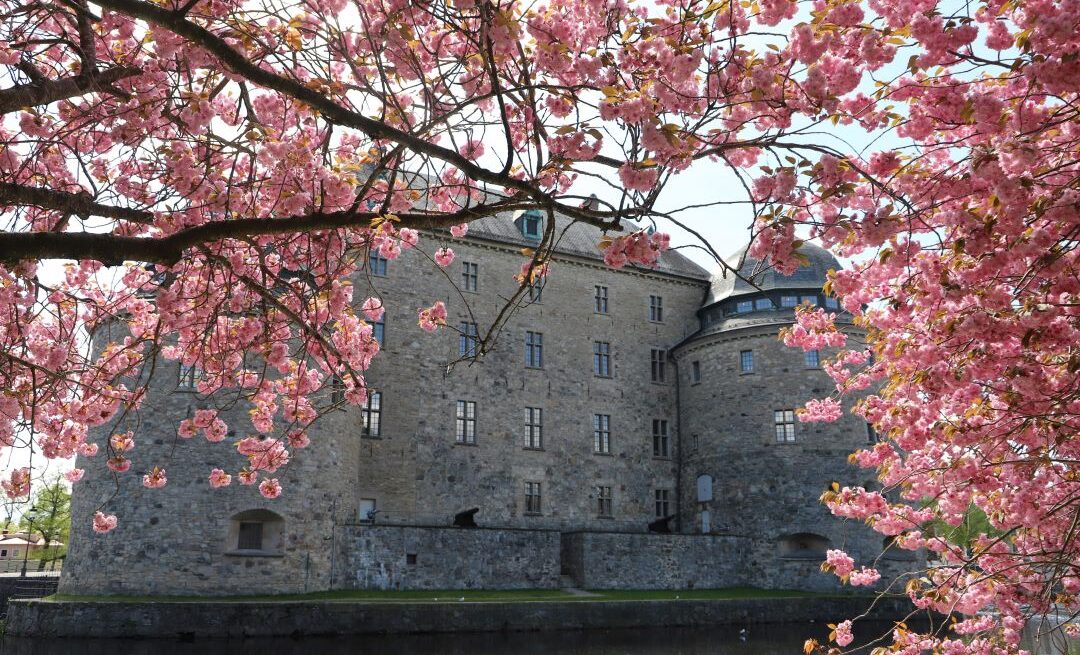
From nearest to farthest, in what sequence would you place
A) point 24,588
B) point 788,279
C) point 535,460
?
point 24,588 < point 535,460 < point 788,279

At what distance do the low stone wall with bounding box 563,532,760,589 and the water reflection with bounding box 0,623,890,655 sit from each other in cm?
511

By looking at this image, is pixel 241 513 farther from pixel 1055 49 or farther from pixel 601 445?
pixel 1055 49

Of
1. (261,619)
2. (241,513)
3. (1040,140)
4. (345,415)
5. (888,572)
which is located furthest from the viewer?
(888,572)

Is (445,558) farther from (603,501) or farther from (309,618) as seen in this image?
(603,501)

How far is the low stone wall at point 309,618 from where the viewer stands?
53.7ft

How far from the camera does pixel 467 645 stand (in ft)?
52.6

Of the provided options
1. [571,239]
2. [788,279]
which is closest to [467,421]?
[571,239]

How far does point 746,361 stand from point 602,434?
532cm

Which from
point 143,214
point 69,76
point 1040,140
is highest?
point 69,76

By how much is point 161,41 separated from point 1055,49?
507cm

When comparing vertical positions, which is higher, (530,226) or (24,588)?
(530,226)

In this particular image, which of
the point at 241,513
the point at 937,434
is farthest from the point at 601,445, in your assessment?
the point at 937,434

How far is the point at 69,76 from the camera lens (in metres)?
5.70

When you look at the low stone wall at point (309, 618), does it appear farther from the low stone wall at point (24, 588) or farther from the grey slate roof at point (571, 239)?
the grey slate roof at point (571, 239)
